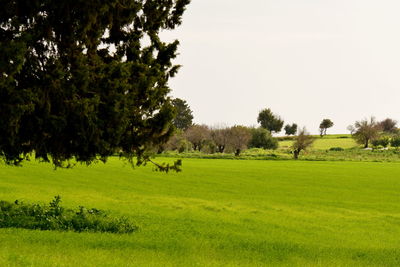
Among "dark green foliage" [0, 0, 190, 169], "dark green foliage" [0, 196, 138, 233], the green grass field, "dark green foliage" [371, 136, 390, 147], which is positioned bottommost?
the green grass field

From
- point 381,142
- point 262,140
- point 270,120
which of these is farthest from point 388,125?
point 262,140

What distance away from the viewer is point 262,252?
14.6 metres

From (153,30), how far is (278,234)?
8.71 meters

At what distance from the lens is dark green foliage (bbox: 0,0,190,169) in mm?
14531

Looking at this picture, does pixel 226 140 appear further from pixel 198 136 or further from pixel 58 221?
pixel 58 221

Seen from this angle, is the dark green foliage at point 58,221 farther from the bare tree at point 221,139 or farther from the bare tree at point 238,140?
the bare tree at point 221,139

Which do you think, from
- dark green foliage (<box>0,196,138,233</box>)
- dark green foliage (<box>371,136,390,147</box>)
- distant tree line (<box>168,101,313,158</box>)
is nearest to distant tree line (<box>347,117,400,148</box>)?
dark green foliage (<box>371,136,390,147</box>)

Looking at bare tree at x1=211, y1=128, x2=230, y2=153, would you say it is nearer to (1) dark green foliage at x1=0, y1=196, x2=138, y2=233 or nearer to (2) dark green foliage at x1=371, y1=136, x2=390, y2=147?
(2) dark green foliage at x1=371, y1=136, x2=390, y2=147

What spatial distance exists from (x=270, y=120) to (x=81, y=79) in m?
183

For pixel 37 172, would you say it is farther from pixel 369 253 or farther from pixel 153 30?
pixel 369 253

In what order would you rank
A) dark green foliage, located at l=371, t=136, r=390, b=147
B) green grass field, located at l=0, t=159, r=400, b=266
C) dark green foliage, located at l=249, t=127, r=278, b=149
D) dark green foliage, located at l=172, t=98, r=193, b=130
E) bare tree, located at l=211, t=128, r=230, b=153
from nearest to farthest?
green grass field, located at l=0, t=159, r=400, b=266 → bare tree, located at l=211, t=128, r=230, b=153 → dark green foliage, located at l=371, t=136, r=390, b=147 → dark green foliage, located at l=249, t=127, r=278, b=149 → dark green foliage, located at l=172, t=98, r=193, b=130

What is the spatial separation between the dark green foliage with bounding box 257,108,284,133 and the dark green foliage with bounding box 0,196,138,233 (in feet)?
591

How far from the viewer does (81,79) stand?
1502 centimetres

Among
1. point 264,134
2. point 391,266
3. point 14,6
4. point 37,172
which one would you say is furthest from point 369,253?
point 264,134
